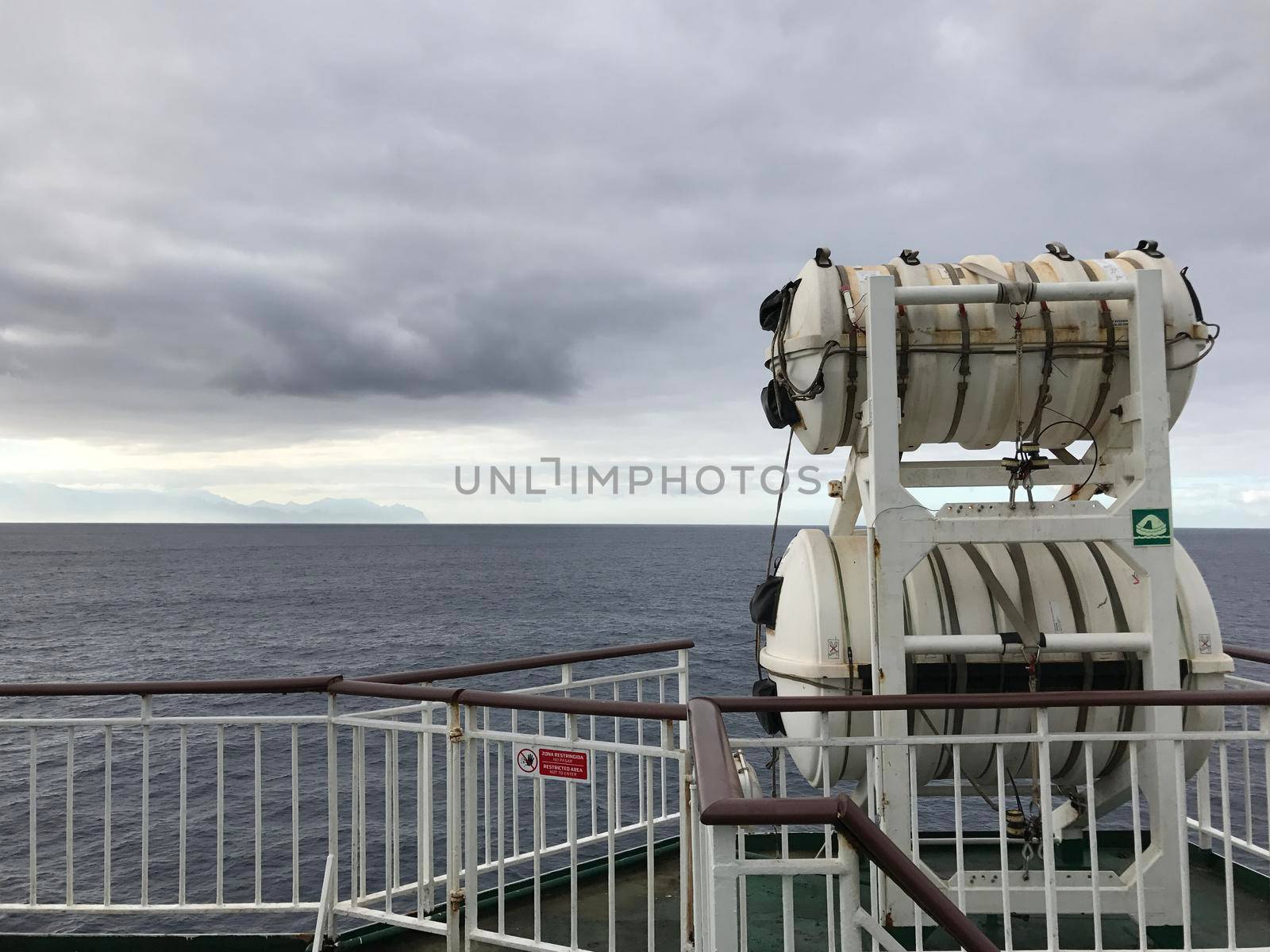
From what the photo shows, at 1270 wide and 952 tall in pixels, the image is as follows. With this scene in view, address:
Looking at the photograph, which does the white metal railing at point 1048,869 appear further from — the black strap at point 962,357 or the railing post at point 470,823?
the black strap at point 962,357

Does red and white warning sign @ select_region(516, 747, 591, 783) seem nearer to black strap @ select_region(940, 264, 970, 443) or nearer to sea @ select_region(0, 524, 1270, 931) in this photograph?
black strap @ select_region(940, 264, 970, 443)

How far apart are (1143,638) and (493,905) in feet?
12.8

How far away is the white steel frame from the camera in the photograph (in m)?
4.29

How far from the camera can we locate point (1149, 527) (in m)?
4.32

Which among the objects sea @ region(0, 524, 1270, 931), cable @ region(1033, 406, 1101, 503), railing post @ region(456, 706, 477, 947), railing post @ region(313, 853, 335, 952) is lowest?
sea @ region(0, 524, 1270, 931)

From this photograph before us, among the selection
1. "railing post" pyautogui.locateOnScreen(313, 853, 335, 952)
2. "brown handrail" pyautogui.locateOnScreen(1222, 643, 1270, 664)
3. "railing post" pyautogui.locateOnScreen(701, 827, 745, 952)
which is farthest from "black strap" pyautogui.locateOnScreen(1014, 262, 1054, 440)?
"railing post" pyautogui.locateOnScreen(313, 853, 335, 952)

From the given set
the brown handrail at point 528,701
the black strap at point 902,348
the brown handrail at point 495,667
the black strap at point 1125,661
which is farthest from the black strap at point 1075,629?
the brown handrail at point 528,701

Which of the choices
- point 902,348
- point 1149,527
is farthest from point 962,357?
point 1149,527

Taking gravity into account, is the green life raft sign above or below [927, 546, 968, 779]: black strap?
above

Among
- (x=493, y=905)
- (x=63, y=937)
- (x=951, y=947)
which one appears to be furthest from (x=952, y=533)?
(x=63, y=937)

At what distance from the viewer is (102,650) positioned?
46.8m

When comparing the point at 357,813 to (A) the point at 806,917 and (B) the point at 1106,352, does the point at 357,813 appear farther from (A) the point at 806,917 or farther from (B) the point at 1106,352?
(B) the point at 1106,352

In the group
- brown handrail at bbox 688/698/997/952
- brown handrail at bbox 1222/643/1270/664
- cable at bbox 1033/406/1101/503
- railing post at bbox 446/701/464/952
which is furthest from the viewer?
brown handrail at bbox 1222/643/1270/664

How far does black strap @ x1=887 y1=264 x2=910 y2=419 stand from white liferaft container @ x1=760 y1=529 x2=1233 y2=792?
98 centimetres
